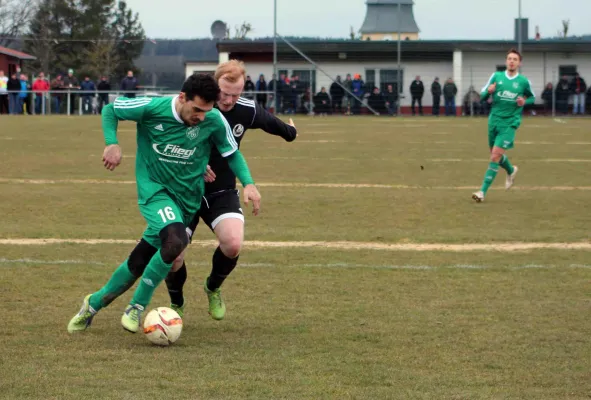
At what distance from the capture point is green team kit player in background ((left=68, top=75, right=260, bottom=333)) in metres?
5.85

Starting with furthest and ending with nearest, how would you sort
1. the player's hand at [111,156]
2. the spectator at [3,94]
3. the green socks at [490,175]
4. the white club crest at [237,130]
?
the spectator at [3,94] → the green socks at [490,175] → the white club crest at [237,130] → the player's hand at [111,156]

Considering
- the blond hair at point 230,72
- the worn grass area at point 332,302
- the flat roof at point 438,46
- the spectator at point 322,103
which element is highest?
the flat roof at point 438,46

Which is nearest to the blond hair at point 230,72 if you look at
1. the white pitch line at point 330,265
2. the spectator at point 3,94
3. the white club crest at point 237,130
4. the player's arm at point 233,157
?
the player's arm at point 233,157

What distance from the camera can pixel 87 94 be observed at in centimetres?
4059

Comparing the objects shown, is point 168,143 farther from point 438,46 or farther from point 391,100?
point 438,46

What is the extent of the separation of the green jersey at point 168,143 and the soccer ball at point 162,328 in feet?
2.27

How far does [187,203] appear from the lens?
6.11 meters

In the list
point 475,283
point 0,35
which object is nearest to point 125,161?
point 475,283

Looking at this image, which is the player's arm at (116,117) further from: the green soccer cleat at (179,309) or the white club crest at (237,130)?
the green soccer cleat at (179,309)

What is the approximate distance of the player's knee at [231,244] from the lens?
6.35m

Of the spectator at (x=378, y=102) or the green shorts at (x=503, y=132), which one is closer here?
the green shorts at (x=503, y=132)

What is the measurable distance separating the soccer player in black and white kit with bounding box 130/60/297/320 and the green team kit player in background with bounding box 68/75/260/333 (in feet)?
0.99

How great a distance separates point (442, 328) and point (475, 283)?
161 centimetres

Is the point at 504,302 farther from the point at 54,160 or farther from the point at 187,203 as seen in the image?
the point at 54,160
